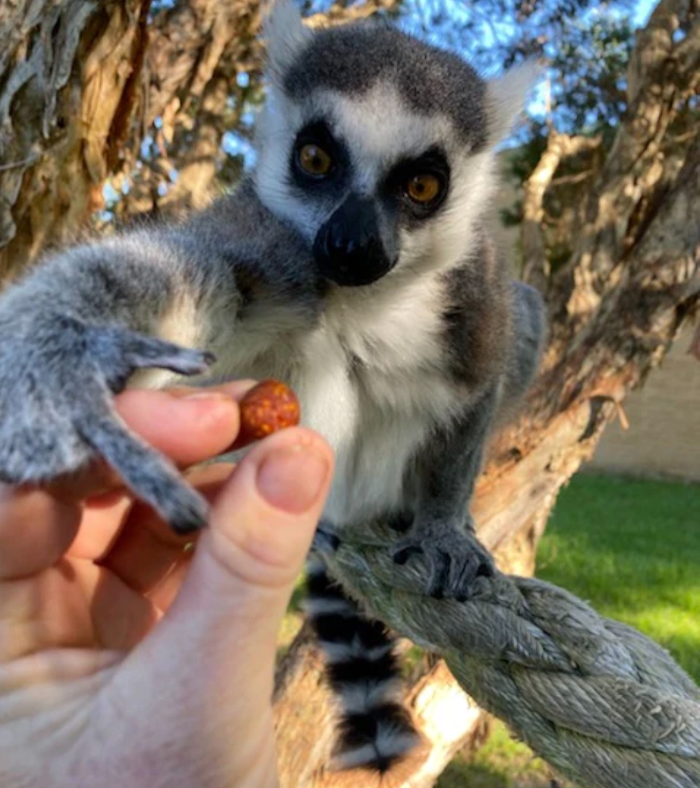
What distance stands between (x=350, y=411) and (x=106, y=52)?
3.94 feet

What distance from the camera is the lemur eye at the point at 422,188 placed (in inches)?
77.5

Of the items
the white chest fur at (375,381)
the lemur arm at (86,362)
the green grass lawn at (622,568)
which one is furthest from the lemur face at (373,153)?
the green grass lawn at (622,568)

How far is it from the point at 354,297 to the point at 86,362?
874 millimetres

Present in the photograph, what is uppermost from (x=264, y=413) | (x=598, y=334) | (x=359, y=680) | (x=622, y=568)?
(x=264, y=413)

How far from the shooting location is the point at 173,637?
3.13 feet

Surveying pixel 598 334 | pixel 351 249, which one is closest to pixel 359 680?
pixel 351 249

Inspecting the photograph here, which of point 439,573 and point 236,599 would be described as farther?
point 439,573

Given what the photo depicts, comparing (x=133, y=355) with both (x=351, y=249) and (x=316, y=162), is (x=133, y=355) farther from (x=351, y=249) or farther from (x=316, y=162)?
(x=316, y=162)

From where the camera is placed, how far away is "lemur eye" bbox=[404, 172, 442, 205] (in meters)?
1.97

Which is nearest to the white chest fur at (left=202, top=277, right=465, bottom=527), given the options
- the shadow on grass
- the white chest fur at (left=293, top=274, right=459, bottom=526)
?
the white chest fur at (left=293, top=274, right=459, bottom=526)

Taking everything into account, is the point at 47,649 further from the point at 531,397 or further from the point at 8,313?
the point at 531,397

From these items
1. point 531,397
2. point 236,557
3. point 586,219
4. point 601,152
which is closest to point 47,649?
point 236,557

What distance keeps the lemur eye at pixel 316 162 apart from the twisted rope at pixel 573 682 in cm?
91

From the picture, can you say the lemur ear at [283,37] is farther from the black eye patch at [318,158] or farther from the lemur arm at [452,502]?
the lemur arm at [452,502]
